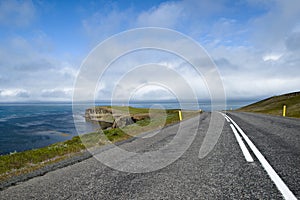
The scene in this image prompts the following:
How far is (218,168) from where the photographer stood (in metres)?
4.46

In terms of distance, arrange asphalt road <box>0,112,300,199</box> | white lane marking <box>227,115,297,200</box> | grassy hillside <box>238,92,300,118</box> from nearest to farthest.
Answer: white lane marking <box>227,115,297,200</box> < asphalt road <box>0,112,300,199</box> < grassy hillside <box>238,92,300,118</box>

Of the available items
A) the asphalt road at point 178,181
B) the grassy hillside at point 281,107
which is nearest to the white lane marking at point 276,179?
the asphalt road at point 178,181

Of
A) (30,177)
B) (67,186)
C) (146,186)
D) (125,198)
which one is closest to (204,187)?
(146,186)

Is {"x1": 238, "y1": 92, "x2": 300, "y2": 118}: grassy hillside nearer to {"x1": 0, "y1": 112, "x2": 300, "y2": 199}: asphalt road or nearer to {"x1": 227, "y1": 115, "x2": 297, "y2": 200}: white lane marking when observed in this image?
{"x1": 227, "y1": 115, "x2": 297, "y2": 200}: white lane marking

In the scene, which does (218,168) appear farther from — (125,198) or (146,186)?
(125,198)

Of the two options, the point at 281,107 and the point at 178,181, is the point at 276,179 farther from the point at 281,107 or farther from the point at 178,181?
the point at 281,107

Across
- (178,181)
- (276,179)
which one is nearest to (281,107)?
(276,179)

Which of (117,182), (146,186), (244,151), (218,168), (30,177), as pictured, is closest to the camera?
(146,186)

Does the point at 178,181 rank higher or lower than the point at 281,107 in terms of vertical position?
lower

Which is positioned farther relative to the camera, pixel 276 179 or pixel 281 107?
pixel 281 107

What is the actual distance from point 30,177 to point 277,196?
5.02 meters

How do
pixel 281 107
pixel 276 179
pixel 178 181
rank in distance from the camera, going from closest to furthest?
1. pixel 276 179
2. pixel 178 181
3. pixel 281 107

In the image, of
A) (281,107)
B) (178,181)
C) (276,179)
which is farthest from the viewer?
(281,107)

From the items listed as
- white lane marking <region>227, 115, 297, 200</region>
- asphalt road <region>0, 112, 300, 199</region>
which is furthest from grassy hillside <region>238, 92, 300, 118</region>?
asphalt road <region>0, 112, 300, 199</region>
